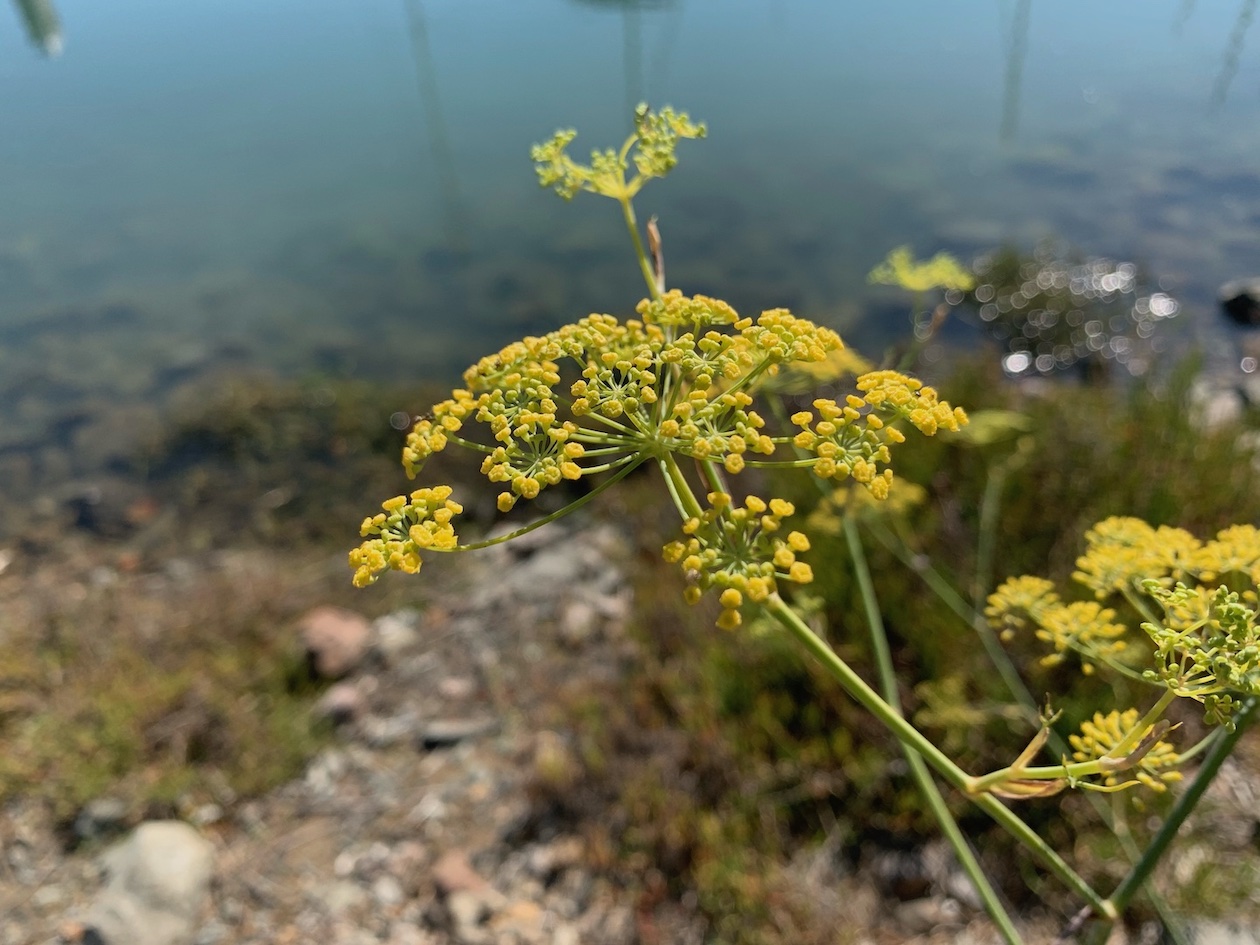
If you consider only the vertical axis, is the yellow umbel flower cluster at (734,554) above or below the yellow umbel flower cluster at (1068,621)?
above

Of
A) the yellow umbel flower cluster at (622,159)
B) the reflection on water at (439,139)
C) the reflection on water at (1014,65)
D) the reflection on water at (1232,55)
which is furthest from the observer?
the reflection on water at (1014,65)

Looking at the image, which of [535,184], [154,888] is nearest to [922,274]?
[154,888]

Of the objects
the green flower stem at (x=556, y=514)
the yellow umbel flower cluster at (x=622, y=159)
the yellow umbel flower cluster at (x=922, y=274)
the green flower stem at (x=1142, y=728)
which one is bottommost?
the yellow umbel flower cluster at (x=922, y=274)

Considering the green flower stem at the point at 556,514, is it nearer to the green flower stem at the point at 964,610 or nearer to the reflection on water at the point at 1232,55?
the green flower stem at the point at 964,610

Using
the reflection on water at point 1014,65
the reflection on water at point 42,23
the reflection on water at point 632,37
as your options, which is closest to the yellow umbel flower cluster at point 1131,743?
the reflection on water at point 632,37

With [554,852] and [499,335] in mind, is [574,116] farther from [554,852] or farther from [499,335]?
[554,852]

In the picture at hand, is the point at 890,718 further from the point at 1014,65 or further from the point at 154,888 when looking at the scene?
the point at 1014,65

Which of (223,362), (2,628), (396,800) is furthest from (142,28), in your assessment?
(396,800)
